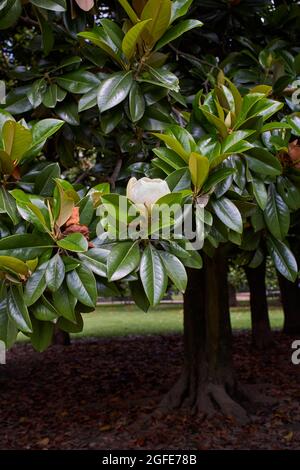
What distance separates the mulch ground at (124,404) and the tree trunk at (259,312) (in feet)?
0.69

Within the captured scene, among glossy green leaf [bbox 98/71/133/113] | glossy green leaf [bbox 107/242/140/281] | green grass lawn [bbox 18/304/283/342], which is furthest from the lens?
green grass lawn [bbox 18/304/283/342]

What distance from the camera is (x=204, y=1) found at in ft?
9.95

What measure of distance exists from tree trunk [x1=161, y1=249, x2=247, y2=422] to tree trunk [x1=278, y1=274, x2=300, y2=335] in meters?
4.30

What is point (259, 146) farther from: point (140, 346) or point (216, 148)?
point (140, 346)

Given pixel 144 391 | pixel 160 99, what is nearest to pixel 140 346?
pixel 144 391

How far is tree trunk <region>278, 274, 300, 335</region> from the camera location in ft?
31.0

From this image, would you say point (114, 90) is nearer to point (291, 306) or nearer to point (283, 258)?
point (283, 258)

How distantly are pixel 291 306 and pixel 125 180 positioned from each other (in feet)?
26.0

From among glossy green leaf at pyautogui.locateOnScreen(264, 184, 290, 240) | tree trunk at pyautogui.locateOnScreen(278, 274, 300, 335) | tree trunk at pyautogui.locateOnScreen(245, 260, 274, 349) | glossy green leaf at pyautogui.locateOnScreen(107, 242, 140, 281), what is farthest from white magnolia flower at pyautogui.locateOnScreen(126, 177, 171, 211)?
tree trunk at pyautogui.locateOnScreen(278, 274, 300, 335)

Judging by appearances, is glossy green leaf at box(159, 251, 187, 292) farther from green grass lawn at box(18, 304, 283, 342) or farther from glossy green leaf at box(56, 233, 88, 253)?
green grass lawn at box(18, 304, 283, 342)

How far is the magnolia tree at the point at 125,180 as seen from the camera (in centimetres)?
139

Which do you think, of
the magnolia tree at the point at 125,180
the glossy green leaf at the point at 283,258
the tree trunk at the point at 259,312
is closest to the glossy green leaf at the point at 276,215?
the magnolia tree at the point at 125,180

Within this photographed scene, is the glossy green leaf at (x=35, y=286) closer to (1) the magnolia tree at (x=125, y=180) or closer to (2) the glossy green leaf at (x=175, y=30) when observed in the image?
(1) the magnolia tree at (x=125, y=180)

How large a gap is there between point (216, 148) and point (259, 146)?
350 mm
